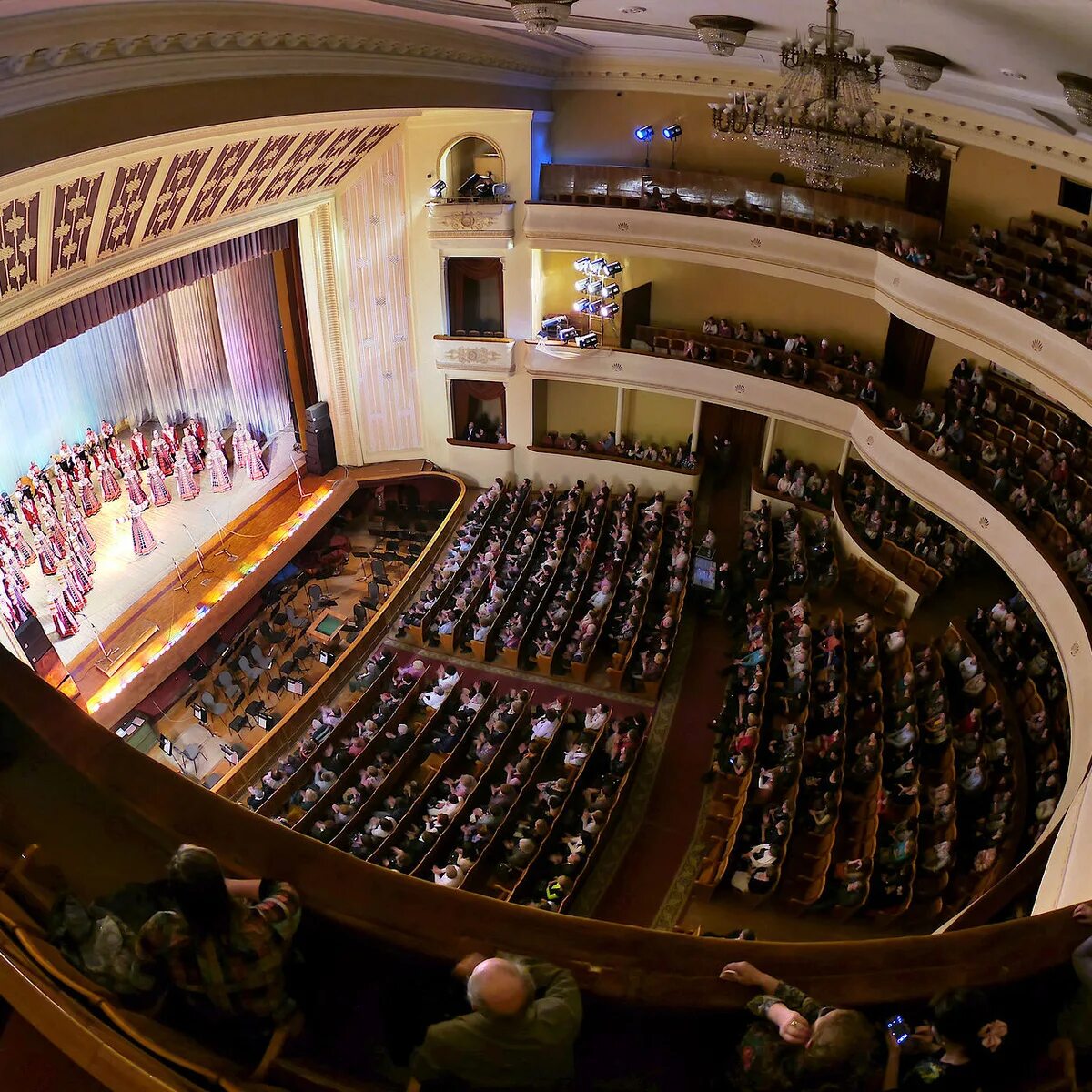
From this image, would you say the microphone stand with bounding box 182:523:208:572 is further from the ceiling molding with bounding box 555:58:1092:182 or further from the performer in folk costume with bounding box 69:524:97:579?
the ceiling molding with bounding box 555:58:1092:182

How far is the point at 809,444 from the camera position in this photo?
1309cm

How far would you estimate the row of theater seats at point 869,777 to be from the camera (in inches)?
260

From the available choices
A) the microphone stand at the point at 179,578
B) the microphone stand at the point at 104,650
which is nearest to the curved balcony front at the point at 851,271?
the microphone stand at the point at 179,578

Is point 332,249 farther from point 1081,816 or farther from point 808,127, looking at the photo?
point 1081,816

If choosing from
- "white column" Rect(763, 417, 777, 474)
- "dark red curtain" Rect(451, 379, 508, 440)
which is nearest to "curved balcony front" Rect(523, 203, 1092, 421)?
"white column" Rect(763, 417, 777, 474)

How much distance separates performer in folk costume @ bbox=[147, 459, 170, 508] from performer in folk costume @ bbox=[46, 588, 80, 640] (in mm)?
2617

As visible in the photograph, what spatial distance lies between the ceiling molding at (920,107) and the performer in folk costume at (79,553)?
30.3 ft

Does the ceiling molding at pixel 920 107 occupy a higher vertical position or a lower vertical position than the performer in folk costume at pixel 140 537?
higher

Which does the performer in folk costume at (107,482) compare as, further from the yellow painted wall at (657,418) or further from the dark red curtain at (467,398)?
the yellow painted wall at (657,418)

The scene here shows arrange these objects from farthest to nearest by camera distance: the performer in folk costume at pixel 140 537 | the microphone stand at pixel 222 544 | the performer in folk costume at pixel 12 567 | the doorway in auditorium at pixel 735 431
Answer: the doorway in auditorium at pixel 735 431 < the microphone stand at pixel 222 544 < the performer in folk costume at pixel 140 537 < the performer in folk costume at pixel 12 567

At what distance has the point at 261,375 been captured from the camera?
1384 cm

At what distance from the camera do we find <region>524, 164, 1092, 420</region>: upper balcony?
847 centimetres

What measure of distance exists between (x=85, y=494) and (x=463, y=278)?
20.6 ft

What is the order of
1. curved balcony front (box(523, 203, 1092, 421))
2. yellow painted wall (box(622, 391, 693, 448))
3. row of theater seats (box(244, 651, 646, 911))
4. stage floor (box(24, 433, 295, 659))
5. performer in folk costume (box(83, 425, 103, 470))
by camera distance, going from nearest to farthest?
row of theater seats (box(244, 651, 646, 911))
curved balcony front (box(523, 203, 1092, 421))
stage floor (box(24, 433, 295, 659))
performer in folk costume (box(83, 425, 103, 470))
yellow painted wall (box(622, 391, 693, 448))
